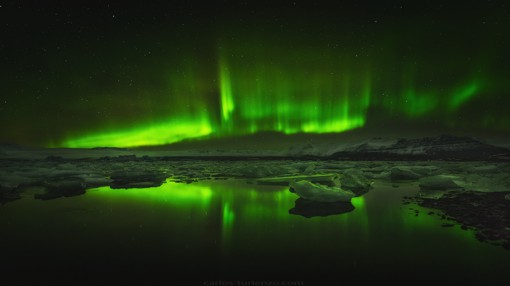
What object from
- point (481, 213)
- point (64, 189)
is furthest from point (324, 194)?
point (64, 189)

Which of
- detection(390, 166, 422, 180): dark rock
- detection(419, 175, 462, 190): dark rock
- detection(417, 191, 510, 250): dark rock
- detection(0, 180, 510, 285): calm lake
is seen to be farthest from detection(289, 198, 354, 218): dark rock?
detection(390, 166, 422, 180): dark rock

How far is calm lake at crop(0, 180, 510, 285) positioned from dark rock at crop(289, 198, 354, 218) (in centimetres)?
27

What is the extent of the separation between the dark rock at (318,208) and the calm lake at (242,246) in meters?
0.27

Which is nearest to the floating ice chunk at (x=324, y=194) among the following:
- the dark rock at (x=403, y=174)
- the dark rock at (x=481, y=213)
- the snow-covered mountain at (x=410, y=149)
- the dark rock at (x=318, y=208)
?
the dark rock at (x=318, y=208)

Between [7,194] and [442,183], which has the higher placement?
[442,183]

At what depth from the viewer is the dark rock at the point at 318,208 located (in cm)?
655

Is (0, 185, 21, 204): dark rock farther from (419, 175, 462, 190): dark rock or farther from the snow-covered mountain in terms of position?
the snow-covered mountain

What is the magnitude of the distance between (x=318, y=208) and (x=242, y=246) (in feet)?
10.9

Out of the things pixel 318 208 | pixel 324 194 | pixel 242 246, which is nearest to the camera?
pixel 242 246

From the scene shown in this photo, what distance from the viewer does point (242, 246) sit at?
4.29m

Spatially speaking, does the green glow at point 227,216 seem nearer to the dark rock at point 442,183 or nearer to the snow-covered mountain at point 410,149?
the dark rock at point 442,183

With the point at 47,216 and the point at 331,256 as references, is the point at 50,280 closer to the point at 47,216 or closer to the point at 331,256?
the point at 331,256

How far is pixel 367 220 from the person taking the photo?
19.7 feet

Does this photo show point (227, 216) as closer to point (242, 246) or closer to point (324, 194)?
point (242, 246)
